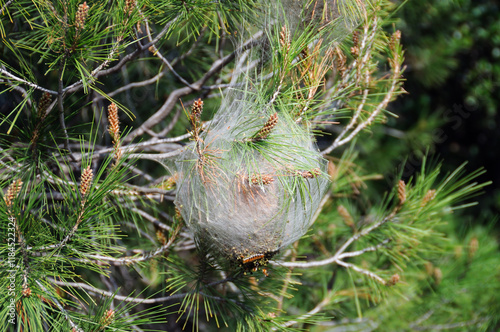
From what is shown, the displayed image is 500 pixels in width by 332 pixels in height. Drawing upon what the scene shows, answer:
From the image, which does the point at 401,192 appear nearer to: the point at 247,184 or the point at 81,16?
the point at 247,184

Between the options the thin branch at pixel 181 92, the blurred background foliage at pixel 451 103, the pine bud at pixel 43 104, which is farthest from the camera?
the blurred background foliage at pixel 451 103

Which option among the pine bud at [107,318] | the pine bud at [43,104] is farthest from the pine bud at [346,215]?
the pine bud at [43,104]

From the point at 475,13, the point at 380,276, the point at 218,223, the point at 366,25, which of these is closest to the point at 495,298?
the point at 380,276

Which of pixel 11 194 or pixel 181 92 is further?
pixel 181 92

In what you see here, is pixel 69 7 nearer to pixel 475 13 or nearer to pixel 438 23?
pixel 438 23

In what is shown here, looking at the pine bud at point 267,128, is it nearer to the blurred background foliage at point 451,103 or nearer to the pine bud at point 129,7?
the pine bud at point 129,7

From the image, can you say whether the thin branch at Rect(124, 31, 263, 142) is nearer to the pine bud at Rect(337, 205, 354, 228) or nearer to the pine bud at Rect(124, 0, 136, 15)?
the pine bud at Rect(124, 0, 136, 15)

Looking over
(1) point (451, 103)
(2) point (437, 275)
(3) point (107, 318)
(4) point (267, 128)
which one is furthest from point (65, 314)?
(1) point (451, 103)

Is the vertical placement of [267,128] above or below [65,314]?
above
